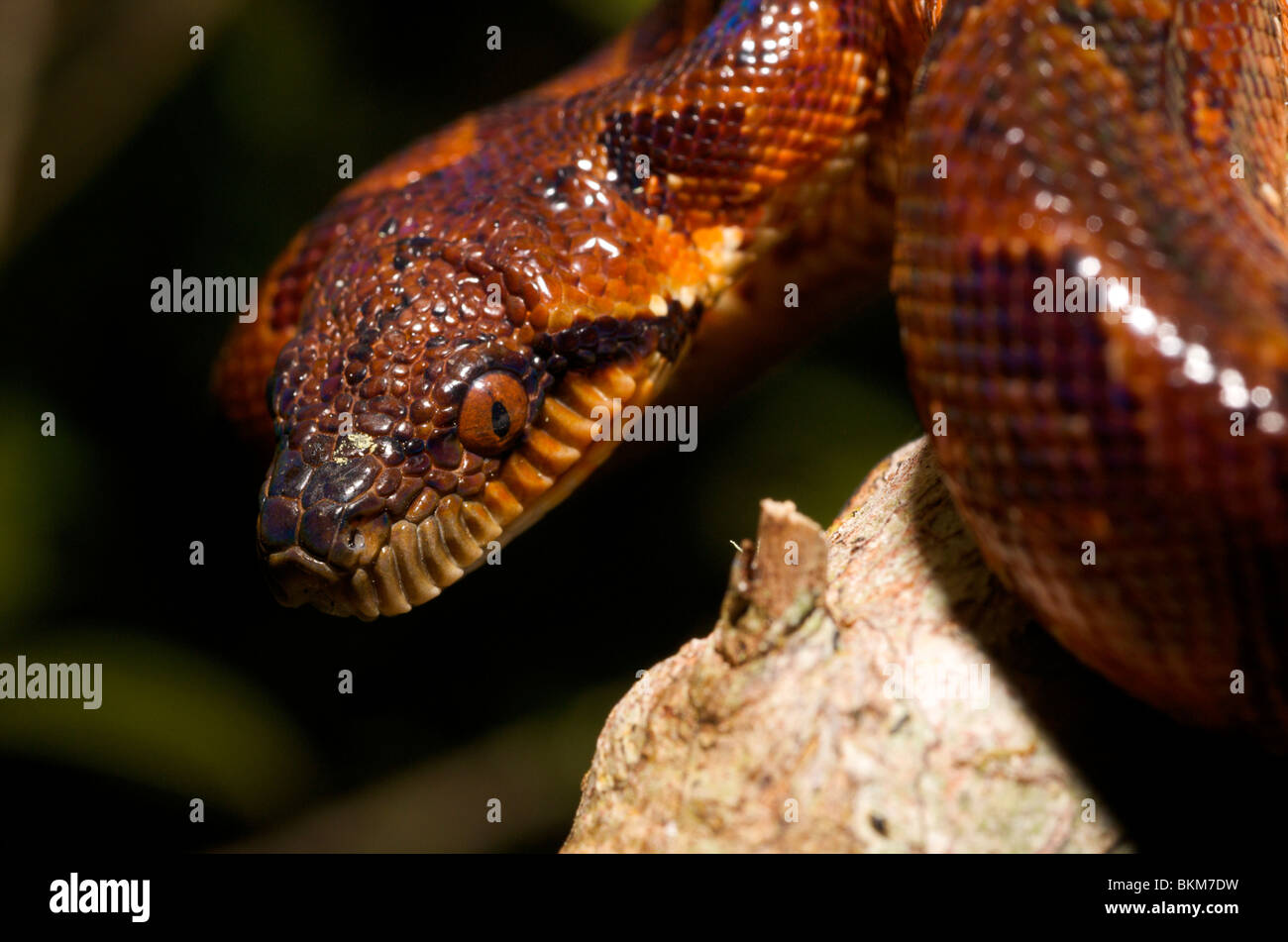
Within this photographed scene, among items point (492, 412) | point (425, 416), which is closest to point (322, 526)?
point (425, 416)

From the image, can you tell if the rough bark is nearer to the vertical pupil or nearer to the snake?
the snake

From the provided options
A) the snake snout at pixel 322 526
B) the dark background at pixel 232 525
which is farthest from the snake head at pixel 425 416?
the dark background at pixel 232 525

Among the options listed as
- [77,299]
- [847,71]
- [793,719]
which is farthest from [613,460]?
[77,299]

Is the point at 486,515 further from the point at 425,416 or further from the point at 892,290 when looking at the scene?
the point at 892,290

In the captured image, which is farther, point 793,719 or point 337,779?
point 337,779

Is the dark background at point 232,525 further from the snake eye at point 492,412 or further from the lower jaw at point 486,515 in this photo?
the snake eye at point 492,412

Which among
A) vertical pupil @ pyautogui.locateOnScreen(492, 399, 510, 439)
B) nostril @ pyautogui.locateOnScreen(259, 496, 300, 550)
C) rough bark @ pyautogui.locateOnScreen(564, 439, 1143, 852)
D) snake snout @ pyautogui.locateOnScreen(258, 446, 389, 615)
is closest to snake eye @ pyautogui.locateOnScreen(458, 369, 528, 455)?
vertical pupil @ pyautogui.locateOnScreen(492, 399, 510, 439)
